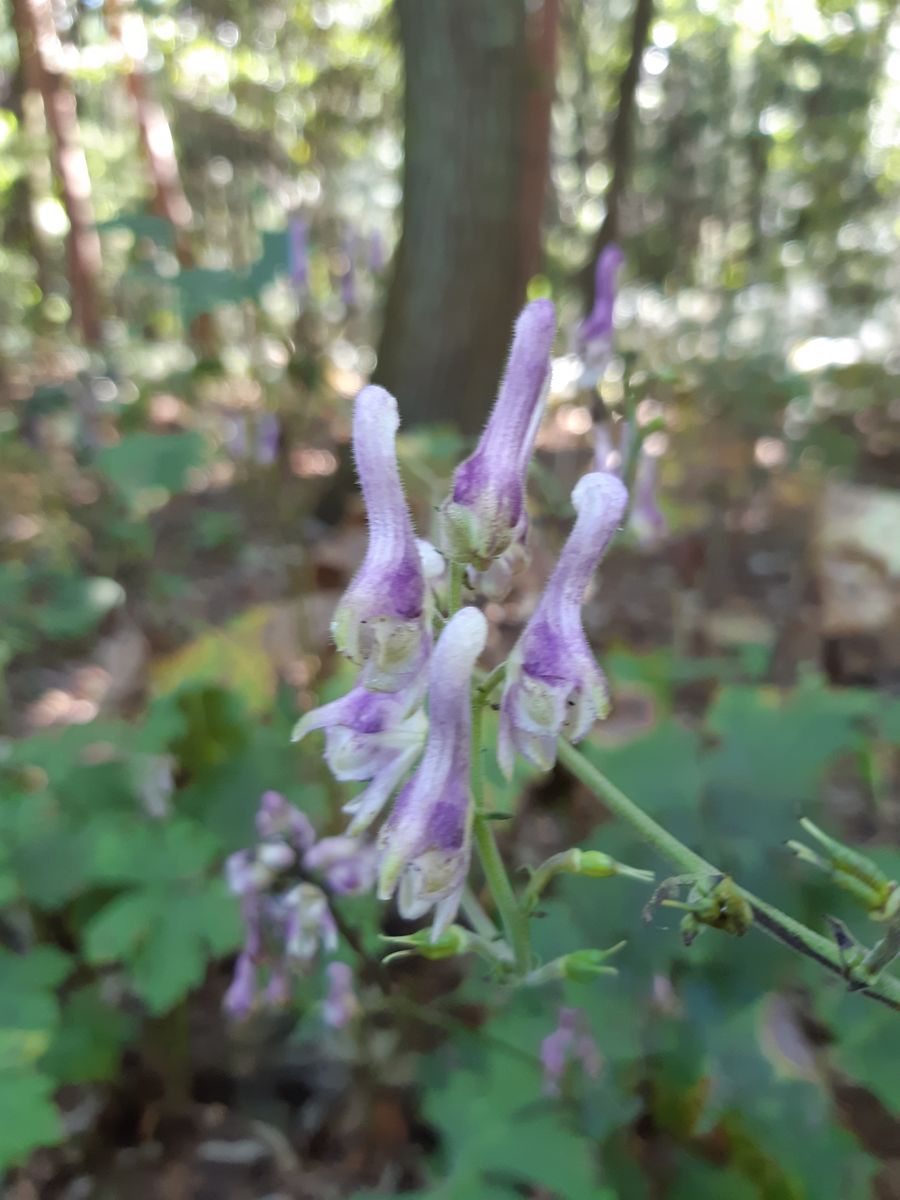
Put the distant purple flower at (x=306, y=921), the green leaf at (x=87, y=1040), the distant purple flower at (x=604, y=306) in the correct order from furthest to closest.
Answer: the green leaf at (x=87, y=1040), the distant purple flower at (x=604, y=306), the distant purple flower at (x=306, y=921)

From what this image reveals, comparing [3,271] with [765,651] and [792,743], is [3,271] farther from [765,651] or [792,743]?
[792,743]

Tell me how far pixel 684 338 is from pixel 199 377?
12.9ft

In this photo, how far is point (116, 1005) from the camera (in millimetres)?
2117

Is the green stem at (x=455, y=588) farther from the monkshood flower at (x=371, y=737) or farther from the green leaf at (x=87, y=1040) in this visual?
the green leaf at (x=87, y=1040)

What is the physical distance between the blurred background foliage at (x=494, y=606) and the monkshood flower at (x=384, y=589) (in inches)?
24.5

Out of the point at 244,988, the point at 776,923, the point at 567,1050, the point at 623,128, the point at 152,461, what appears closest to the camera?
the point at 776,923

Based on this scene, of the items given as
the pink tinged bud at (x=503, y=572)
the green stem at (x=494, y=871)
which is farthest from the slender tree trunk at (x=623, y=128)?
the green stem at (x=494, y=871)

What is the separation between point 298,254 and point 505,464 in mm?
1755

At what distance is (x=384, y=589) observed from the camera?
2.58ft

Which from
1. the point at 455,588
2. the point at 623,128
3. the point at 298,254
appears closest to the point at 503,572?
the point at 455,588

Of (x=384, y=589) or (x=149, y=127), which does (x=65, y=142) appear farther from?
(x=384, y=589)

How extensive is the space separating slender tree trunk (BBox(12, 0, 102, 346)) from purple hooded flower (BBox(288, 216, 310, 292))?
163 inches

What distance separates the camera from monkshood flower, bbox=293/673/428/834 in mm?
861

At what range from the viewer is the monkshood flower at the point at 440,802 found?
2.50 ft
